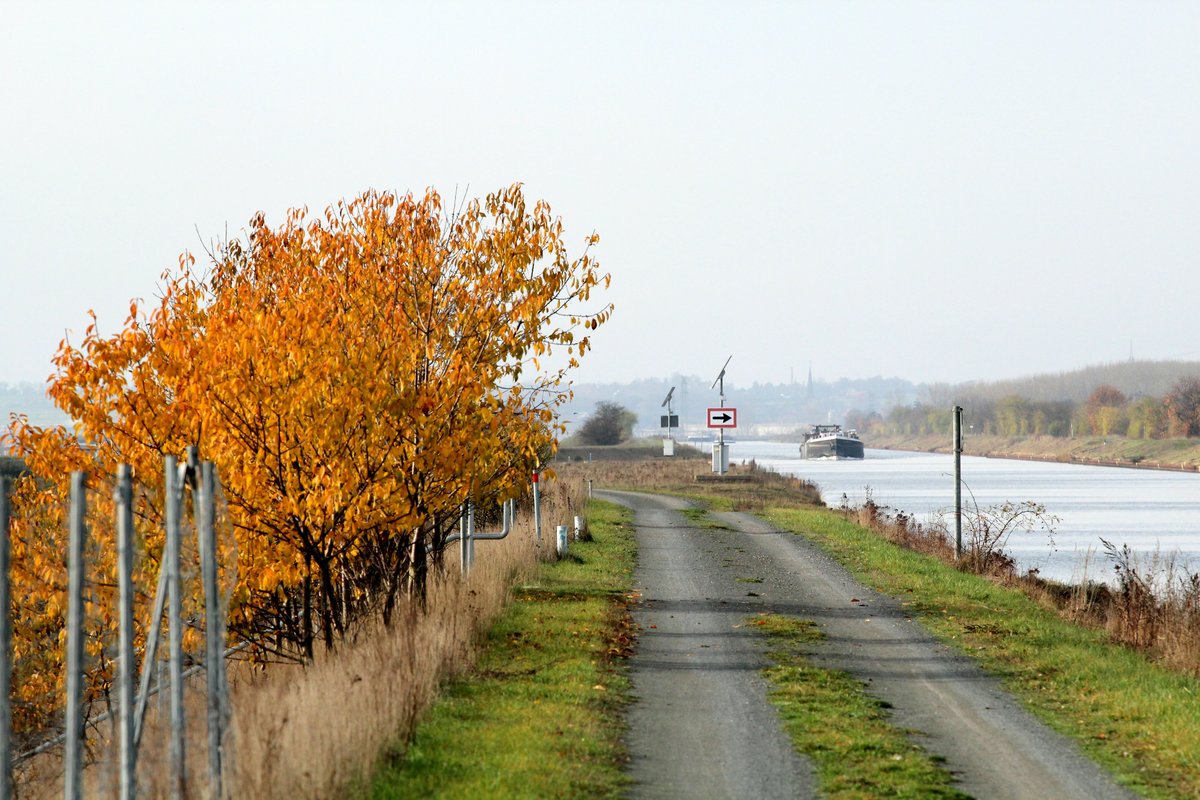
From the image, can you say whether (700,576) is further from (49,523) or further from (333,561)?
(49,523)

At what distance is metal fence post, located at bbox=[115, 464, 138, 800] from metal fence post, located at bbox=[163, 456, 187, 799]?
0.33 m

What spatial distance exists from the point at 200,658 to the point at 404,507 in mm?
3810

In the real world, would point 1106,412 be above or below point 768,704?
above

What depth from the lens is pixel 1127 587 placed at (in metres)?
18.4

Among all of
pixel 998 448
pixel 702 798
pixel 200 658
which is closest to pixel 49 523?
pixel 200 658

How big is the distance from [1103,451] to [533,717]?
150 metres

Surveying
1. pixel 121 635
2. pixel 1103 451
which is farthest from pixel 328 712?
pixel 1103 451

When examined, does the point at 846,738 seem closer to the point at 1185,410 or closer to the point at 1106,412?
the point at 1185,410

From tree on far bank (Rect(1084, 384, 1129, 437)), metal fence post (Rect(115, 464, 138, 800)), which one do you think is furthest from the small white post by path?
tree on far bank (Rect(1084, 384, 1129, 437))

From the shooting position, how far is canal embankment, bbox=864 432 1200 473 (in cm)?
12838

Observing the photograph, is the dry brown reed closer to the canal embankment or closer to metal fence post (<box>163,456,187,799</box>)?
metal fence post (<box>163,456,187,799</box>)

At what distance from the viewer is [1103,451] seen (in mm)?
150250

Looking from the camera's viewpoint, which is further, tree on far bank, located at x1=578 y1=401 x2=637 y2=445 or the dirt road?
tree on far bank, located at x1=578 y1=401 x2=637 y2=445

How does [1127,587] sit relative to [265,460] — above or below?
below
